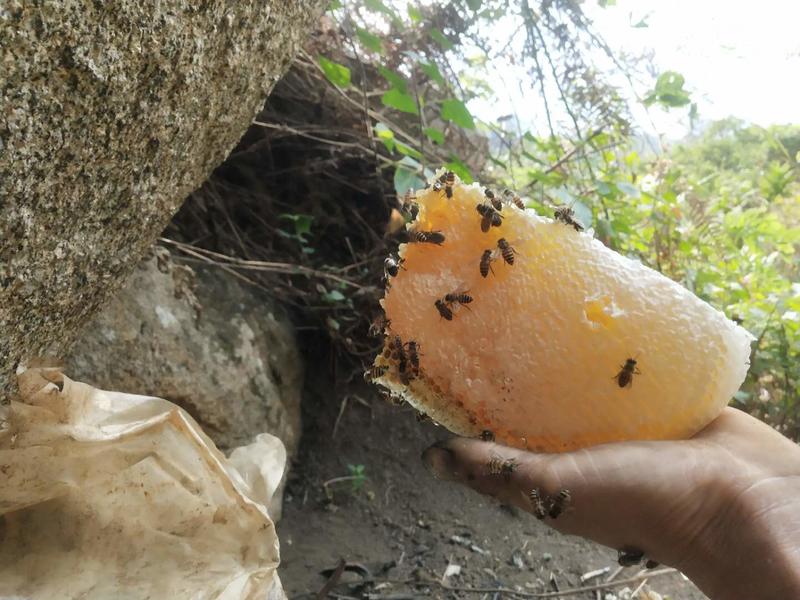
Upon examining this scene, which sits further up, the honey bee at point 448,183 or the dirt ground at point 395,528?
the honey bee at point 448,183

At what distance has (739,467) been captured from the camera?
1.00 m

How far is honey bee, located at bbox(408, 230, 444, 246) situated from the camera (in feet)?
3.74

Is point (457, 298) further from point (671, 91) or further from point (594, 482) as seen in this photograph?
point (671, 91)

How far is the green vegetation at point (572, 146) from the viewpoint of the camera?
7.50 feet

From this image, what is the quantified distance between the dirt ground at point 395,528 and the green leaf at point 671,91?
169 centimetres

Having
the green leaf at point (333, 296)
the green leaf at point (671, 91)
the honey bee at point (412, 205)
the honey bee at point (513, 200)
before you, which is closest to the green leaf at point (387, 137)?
the green leaf at point (333, 296)

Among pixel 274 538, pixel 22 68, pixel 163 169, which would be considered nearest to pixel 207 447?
pixel 274 538

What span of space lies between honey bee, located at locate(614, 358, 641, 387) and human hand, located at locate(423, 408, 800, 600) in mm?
103

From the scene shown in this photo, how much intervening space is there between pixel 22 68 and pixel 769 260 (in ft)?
11.9

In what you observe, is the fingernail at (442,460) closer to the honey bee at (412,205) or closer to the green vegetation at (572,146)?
the honey bee at (412,205)

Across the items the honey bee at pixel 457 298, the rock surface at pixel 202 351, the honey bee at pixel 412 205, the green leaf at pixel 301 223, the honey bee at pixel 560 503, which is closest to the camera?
the honey bee at pixel 560 503

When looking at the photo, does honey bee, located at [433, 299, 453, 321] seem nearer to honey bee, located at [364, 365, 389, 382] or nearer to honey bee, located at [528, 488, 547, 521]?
honey bee, located at [364, 365, 389, 382]

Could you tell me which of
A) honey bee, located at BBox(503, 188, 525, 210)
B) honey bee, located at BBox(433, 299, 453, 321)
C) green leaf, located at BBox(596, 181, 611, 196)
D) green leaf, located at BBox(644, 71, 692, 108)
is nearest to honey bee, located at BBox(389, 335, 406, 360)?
honey bee, located at BBox(433, 299, 453, 321)

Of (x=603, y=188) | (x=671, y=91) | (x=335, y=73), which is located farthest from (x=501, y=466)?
(x=671, y=91)
